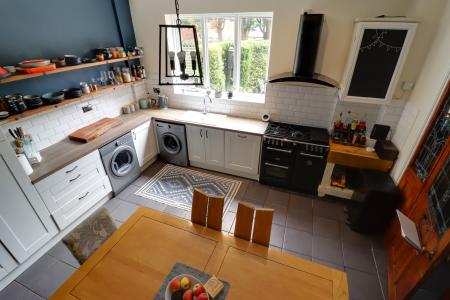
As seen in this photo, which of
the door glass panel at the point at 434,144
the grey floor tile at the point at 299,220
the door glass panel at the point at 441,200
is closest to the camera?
the door glass panel at the point at 441,200

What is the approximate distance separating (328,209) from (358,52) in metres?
1.98

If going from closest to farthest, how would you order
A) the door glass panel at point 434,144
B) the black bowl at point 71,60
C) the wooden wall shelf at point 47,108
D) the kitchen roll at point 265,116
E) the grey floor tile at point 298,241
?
the door glass panel at point 434,144
the wooden wall shelf at point 47,108
the grey floor tile at point 298,241
the black bowl at point 71,60
the kitchen roll at point 265,116

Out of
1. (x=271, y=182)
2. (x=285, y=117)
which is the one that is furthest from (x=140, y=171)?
(x=285, y=117)

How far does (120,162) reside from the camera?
3311 mm

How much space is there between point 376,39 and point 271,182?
218 centimetres

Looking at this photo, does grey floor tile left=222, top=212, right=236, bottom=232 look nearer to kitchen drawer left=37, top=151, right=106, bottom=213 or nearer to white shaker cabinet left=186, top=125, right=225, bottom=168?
white shaker cabinet left=186, top=125, right=225, bottom=168

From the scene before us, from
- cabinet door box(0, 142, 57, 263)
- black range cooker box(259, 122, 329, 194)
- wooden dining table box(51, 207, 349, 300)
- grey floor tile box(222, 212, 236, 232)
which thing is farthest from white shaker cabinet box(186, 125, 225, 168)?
cabinet door box(0, 142, 57, 263)

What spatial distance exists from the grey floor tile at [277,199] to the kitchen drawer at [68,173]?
92.0 inches

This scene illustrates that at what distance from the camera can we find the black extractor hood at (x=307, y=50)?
2.54 meters

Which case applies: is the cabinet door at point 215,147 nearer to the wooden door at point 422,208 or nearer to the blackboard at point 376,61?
the blackboard at point 376,61

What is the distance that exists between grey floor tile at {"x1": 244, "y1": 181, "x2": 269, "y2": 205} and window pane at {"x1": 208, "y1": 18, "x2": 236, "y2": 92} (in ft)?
5.46

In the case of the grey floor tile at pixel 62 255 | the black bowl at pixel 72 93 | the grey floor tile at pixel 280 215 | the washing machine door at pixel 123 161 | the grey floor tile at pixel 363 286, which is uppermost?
the black bowl at pixel 72 93

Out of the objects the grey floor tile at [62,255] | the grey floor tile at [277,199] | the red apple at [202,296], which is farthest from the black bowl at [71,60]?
the grey floor tile at [277,199]

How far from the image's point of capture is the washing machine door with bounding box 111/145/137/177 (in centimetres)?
307
